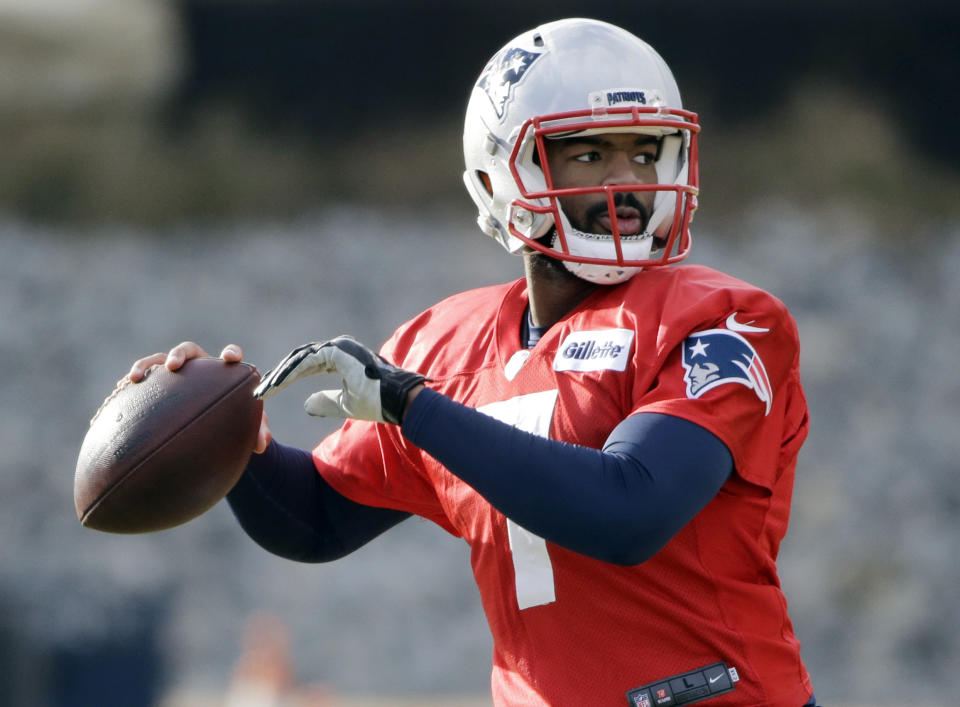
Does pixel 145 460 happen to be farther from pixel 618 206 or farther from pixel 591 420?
pixel 618 206

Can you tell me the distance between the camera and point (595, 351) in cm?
186

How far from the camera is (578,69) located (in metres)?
2.04

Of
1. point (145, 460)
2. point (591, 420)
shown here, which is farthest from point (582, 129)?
point (145, 460)

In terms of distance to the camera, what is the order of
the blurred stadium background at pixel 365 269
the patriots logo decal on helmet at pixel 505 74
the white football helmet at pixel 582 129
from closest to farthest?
the white football helmet at pixel 582 129 → the patriots logo decal on helmet at pixel 505 74 → the blurred stadium background at pixel 365 269

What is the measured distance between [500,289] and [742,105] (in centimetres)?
368

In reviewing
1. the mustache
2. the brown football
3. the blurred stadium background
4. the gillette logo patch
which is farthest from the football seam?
the blurred stadium background

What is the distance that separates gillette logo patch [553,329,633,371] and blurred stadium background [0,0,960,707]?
11.4 ft

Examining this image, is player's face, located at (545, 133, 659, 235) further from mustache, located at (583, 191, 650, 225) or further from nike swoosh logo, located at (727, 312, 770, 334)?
nike swoosh logo, located at (727, 312, 770, 334)

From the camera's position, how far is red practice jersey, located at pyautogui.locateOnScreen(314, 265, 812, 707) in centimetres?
173

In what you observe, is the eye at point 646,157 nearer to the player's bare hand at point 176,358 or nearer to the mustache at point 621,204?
the mustache at point 621,204

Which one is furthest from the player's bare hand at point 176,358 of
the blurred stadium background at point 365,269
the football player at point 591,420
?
the blurred stadium background at point 365,269

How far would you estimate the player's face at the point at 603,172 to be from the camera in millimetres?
1990

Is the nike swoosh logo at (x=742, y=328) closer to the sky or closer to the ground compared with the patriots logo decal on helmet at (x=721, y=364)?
closer to the sky

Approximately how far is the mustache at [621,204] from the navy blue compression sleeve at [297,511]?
0.69 metres
